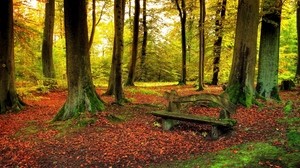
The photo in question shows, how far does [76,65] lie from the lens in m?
9.93

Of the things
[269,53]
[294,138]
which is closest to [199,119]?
[294,138]

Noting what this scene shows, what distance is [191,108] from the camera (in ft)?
35.8

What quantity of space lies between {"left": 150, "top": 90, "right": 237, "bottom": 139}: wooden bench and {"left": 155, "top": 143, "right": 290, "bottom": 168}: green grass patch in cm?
93

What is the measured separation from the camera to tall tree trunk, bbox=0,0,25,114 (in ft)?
38.9

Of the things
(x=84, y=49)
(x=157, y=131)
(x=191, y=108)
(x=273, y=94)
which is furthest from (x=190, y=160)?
(x=273, y=94)

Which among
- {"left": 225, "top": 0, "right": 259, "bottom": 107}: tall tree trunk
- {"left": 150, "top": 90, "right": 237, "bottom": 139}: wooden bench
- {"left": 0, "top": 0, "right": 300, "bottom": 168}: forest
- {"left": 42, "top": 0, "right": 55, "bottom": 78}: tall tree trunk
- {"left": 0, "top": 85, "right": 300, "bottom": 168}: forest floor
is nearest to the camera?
{"left": 0, "top": 85, "right": 300, "bottom": 168}: forest floor

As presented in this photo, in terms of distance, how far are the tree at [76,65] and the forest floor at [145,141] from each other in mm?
592

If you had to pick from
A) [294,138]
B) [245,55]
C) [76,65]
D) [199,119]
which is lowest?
[294,138]

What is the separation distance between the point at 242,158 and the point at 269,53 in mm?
7050

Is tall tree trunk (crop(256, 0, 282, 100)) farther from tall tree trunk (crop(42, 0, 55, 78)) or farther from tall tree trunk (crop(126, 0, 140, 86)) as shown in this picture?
tall tree trunk (crop(42, 0, 55, 78))

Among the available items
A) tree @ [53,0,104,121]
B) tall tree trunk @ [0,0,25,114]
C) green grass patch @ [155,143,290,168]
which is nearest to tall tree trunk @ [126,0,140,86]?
tall tree trunk @ [0,0,25,114]

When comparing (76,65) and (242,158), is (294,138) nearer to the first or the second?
(242,158)

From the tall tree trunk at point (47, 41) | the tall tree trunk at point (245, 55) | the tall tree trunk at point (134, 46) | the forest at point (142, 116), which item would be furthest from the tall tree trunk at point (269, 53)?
the tall tree trunk at point (47, 41)

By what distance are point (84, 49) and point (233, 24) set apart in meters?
11.9
